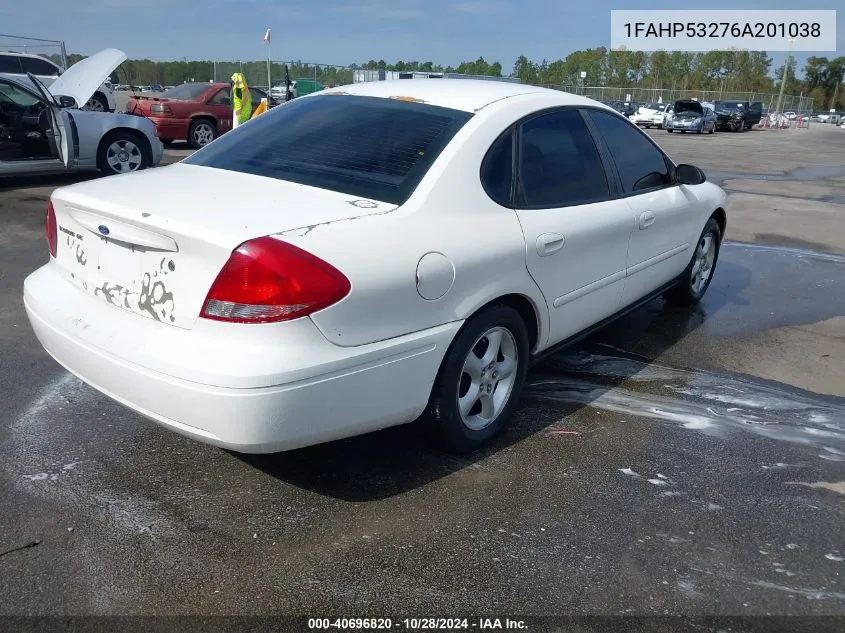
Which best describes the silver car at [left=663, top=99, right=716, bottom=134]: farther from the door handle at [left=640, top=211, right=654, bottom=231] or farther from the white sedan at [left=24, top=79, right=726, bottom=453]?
the white sedan at [left=24, top=79, right=726, bottom=453]

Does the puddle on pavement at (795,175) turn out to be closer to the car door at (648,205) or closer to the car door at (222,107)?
the car door at (222,107)

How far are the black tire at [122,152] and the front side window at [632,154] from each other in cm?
812

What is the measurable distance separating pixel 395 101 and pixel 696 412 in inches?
91.0

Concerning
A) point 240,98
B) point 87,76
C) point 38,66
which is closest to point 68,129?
point 87,76

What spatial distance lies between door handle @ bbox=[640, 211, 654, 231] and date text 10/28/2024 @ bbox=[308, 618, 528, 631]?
8.74ft

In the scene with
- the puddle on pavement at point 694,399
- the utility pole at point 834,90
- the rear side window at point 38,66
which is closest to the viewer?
the puddle on pavement at point 694,399

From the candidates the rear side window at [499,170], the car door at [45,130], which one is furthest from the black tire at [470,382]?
the car door at [45,130]

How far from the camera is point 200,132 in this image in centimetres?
1580

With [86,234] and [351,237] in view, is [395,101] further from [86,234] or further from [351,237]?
[86,234]

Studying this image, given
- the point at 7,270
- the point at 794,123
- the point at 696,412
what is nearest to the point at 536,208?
the point at 696,412

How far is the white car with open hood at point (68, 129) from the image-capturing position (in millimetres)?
9203

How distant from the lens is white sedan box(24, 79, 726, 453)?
8.14ft

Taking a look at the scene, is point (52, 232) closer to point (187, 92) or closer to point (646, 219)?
point (646, 219)

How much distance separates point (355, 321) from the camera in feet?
8.48
